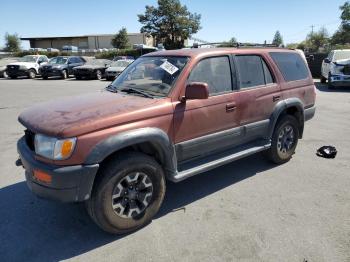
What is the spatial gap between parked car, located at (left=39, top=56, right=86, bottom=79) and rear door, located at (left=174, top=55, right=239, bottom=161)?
68.4 feet

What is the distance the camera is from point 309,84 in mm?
5660

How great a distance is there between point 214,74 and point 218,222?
71.9 inches

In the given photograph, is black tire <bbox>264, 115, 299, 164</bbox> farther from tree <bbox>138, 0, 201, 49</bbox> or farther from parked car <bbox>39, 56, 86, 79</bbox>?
tree <bbox>138, 0, 201, 49</bbox>

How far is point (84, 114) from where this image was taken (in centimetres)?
325

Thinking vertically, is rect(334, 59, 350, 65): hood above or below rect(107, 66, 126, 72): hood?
above

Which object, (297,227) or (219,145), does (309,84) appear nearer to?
(219,145)

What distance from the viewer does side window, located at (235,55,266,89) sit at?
14.8 ft

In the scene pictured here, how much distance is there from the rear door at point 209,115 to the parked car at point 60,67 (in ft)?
68.4

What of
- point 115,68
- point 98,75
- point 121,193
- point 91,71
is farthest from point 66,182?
point 98,75

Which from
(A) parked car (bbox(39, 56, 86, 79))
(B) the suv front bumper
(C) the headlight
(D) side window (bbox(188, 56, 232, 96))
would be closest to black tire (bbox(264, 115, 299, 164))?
(D) side window (bbox(188, 56, 232, 96))

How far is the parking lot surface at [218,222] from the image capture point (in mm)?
3113

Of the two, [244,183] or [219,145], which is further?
[244,183]

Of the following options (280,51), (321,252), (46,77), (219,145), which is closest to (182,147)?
(219,145)

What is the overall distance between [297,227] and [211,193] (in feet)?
3.97
